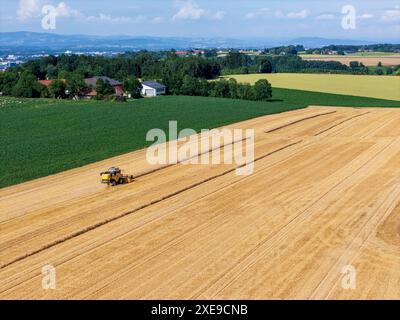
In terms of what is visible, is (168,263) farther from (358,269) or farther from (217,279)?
(358,269)

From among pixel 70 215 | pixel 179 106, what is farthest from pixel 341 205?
pixel 179 106

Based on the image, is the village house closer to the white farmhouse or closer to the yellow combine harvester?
the white farmhouse

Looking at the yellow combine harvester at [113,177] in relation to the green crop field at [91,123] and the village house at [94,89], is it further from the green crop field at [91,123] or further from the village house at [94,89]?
the village house at [94,89]

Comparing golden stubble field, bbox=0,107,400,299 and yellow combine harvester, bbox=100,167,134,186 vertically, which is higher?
yellow combine harvester, bbox=100,167,134,186

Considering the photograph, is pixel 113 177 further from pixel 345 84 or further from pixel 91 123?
pixel 345 84

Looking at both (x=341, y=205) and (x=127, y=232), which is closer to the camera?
(x=127, y=232)

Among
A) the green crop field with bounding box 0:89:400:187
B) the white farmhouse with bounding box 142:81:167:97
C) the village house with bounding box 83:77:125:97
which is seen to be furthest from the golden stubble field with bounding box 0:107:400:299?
the white farmhouse with bounding box 142:81:167:97

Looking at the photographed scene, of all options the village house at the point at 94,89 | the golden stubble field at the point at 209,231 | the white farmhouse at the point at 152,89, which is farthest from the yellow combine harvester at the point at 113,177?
the white farmhouse at the point at 152,89
